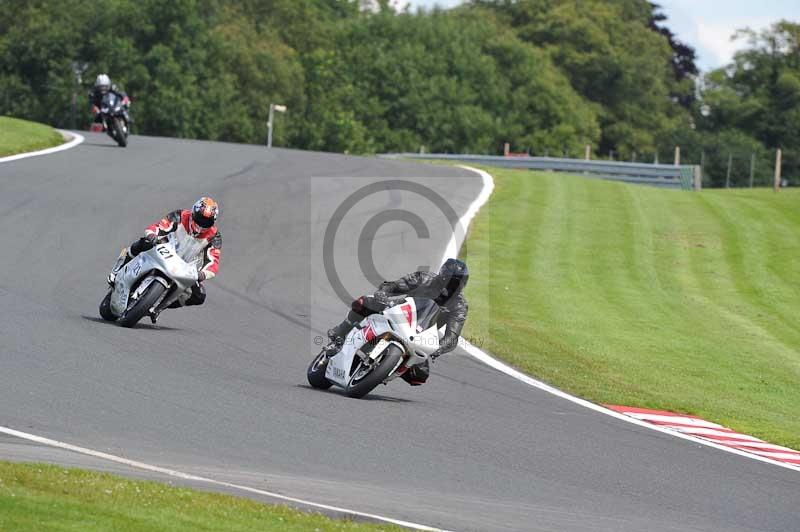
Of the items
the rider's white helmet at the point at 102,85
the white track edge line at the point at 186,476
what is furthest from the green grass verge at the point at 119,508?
the rider's white helmet at the point at 102,85

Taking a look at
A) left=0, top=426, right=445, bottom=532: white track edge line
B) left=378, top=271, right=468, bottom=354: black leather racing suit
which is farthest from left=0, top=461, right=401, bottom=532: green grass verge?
left=378, top=271, right=468, bottom=354: black leather racing suit

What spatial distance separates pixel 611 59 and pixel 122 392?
98.4m

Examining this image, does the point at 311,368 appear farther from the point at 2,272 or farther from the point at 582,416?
the point at 2,272

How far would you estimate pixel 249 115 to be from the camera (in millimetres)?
85125

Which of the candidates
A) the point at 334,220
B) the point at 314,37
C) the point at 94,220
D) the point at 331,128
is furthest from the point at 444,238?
the point at 314,37

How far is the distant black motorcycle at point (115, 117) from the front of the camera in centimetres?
3173

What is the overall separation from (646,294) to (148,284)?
1012 centimetres

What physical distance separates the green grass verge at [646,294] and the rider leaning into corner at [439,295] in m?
2.38

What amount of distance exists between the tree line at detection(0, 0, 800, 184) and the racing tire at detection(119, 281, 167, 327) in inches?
2014

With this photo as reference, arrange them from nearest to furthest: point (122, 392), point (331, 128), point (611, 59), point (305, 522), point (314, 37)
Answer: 1. point (305, 522)
2. point (122, 392)
3. point (331, 128)
4. point (314, 37)
5. point (611, 59)

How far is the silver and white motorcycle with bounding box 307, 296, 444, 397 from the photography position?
12.1 metres

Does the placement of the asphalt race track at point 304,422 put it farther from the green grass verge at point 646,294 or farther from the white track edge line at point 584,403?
the green grass verge at point 646,294

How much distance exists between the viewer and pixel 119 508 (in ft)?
24.5

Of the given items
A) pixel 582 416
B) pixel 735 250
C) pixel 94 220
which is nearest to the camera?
pixel 582 416
